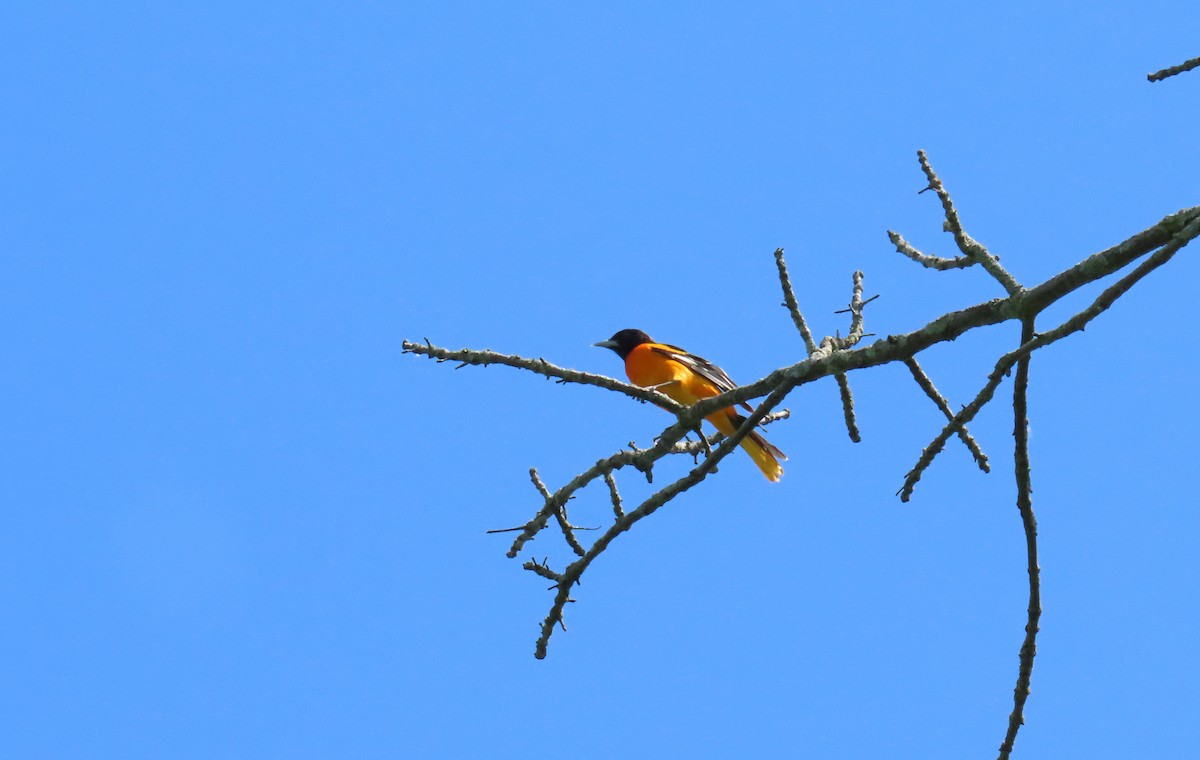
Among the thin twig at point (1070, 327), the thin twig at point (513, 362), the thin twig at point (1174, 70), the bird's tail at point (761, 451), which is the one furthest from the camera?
the bird's tail at point (761, 451)

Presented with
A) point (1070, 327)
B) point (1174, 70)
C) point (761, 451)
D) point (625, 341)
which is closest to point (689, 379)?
point (761, 451)

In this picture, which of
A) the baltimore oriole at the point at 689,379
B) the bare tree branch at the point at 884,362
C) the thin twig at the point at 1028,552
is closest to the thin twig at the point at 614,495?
the bare tree branch at the point at 884,362

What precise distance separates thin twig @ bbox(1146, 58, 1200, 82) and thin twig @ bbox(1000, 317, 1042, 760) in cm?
77

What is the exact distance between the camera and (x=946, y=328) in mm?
2822

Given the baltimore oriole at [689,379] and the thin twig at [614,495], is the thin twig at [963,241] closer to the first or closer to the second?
the thin twig at [614,495]

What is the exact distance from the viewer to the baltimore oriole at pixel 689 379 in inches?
271

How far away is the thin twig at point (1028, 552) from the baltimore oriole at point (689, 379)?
13.0 feet

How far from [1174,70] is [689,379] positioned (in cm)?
467

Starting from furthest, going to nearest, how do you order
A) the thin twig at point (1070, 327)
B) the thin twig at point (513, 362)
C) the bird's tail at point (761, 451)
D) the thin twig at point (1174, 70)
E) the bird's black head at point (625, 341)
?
the bird's black head at point (625, 341) → the bird's tail at point (761, 451) → the thin twig at point (513, 362) → the thin twig at point (1174, 70) → the thin twig at point (1070, 327)

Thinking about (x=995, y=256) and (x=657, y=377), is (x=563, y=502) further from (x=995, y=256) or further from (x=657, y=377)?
(x=657, y=377)

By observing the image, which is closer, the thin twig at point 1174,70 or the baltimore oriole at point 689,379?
the thin twig at point 1174,70

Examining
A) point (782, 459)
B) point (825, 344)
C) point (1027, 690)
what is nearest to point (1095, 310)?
point (1027, 690)

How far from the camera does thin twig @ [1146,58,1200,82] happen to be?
271 cm

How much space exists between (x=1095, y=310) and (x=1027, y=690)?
0.83m
